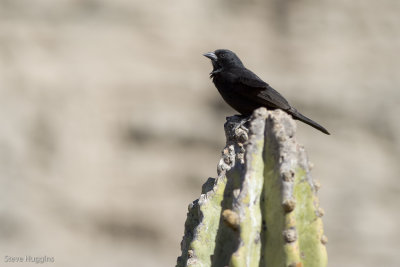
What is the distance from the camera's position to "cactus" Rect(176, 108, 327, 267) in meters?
3.01

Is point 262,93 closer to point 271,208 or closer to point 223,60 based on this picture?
point 223,60

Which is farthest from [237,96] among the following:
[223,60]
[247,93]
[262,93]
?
[223,60]

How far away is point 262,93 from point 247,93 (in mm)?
143

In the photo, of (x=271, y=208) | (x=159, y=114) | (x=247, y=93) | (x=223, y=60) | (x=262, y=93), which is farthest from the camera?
(x=159, y=114)

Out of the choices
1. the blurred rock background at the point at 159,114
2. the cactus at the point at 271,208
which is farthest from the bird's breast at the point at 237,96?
the blurred rock background at the point at 159,114


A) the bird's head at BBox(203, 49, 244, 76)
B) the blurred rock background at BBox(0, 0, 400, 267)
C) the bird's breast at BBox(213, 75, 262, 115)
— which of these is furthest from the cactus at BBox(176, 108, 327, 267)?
the blurred rock background at BBox(0, 0, 400, 267)

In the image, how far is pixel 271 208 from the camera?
10.1 feet

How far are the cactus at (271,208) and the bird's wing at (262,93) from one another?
6.28 ft

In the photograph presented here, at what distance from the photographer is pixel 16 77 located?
12.0 m

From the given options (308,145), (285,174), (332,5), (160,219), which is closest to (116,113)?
(160,219)

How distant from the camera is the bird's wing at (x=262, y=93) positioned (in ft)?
17.2

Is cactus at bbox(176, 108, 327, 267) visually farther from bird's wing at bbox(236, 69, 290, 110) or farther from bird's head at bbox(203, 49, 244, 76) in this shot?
bird's head at bbox(203, 49, 244, 76)

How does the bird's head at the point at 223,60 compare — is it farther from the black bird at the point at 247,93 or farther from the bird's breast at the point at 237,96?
the bird's breast at the point at 237,96

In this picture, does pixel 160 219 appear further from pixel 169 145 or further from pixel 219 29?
pixel 219 29
